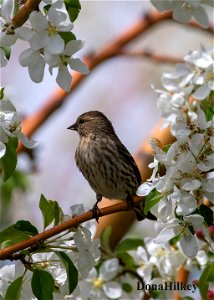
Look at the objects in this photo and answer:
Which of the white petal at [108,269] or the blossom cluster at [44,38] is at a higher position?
the blossom cluster at [44,38]

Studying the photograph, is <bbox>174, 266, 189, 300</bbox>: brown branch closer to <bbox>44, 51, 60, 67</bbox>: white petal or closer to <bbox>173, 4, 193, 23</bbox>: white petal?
<bbox>173, 4, 193, 23</bbox>: white petal

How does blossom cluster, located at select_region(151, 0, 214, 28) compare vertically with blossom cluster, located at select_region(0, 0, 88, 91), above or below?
below

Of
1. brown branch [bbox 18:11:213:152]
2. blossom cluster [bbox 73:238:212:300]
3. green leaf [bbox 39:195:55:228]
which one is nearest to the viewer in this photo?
green leaf [bbox 39:195:55:228]

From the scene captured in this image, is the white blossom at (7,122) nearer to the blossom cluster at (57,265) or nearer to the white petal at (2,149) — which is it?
the white petal at (2,149)

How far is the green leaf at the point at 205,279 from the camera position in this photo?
264 cm

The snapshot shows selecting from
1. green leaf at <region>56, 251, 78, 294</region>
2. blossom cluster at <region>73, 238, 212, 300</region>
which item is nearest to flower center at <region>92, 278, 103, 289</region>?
blossom cluster at <region>73, 238, 212, 300</region>

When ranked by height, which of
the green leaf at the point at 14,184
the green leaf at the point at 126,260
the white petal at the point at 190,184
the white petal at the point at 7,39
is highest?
the white petal at the point at 7,39

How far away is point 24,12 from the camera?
2.11 metres

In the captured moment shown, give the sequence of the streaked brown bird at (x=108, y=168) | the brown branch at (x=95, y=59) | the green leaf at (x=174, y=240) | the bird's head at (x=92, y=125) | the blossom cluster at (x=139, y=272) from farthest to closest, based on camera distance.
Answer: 1. the brown branch at (x=95, y=59)
2. the bird's head at (x=92, y=125)
3. the streaked brown bird at (x=108, y=168)
4. the blossom cluster at (x=139, y=272)
5. the green leaf at (x=174, y=240)

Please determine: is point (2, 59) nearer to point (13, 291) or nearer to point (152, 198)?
point (152, 198)

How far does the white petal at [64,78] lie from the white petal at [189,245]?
0.55m

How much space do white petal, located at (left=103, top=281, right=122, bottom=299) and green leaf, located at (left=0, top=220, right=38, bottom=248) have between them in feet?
2.46

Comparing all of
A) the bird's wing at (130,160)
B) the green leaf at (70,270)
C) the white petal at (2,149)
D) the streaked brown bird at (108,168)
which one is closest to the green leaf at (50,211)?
the green leaf at (70,270)

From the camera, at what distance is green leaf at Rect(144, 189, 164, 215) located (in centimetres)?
216
